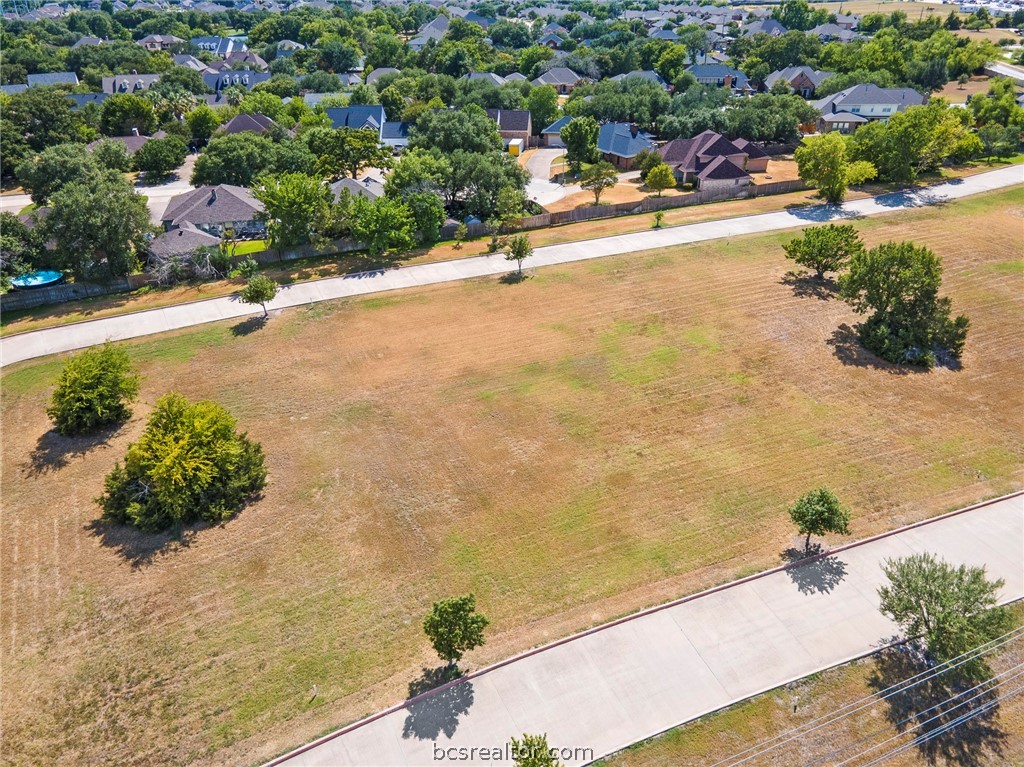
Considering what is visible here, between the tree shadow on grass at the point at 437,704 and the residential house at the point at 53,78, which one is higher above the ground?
the residential house at the point at 53,78

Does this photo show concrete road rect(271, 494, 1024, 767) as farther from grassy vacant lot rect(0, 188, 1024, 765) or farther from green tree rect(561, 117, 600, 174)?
green tree rect(561, 117, 600, 174)

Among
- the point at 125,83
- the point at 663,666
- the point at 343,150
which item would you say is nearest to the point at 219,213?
the point at 343,150

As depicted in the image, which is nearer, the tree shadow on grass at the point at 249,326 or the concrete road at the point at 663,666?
the concrete road at the point at 663,666

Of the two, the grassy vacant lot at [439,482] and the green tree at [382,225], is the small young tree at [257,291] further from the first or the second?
the green tree at [382,225]

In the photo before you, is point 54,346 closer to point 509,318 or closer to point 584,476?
point 509,318

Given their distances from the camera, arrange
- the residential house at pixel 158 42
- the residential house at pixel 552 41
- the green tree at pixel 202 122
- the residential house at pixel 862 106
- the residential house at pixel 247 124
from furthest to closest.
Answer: the residential house at pixel 552 41
the residential house at pixel 158 42
the residential house at pixel 862 106
the green tree at pixel 202 122
the residential house at pixel 247 124

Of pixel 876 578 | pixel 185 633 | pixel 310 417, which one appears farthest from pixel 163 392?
pixel 876 578

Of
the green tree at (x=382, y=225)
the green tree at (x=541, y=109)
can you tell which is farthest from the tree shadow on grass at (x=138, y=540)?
the green tree at (x=541, y=109)
